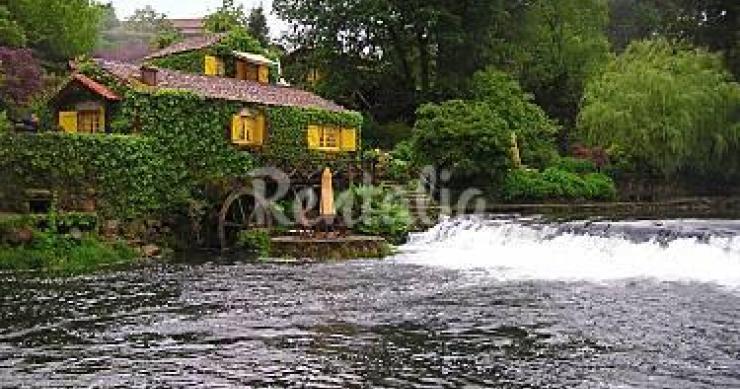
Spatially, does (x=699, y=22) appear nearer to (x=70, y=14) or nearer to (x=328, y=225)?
(x=328, y=225)

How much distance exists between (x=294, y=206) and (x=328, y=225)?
209 cm

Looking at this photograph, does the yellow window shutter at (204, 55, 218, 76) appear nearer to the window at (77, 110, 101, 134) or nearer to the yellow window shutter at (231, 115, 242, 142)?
the yellow window shutter at (231, 115, 242, 142)

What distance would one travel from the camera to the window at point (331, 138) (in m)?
35.8

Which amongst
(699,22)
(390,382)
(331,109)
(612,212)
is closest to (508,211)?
(612,212)

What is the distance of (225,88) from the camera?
3347cm

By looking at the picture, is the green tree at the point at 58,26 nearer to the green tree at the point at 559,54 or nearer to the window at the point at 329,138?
the window at the point at 329,138

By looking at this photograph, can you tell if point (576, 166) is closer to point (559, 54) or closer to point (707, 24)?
point (707, 24)

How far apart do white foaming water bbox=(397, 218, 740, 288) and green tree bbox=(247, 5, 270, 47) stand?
111 feet

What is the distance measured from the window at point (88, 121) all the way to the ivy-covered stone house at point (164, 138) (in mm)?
33

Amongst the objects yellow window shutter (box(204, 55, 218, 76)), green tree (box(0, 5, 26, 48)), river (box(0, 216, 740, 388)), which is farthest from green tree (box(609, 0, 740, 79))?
green tree (box(0, 5, 26, 48))

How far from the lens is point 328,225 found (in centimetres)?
3056

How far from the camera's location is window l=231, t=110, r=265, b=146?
1270 inches

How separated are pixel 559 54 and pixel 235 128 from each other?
30148 mm

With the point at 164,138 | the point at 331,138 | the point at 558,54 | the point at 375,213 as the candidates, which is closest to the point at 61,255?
the point at 164,138
